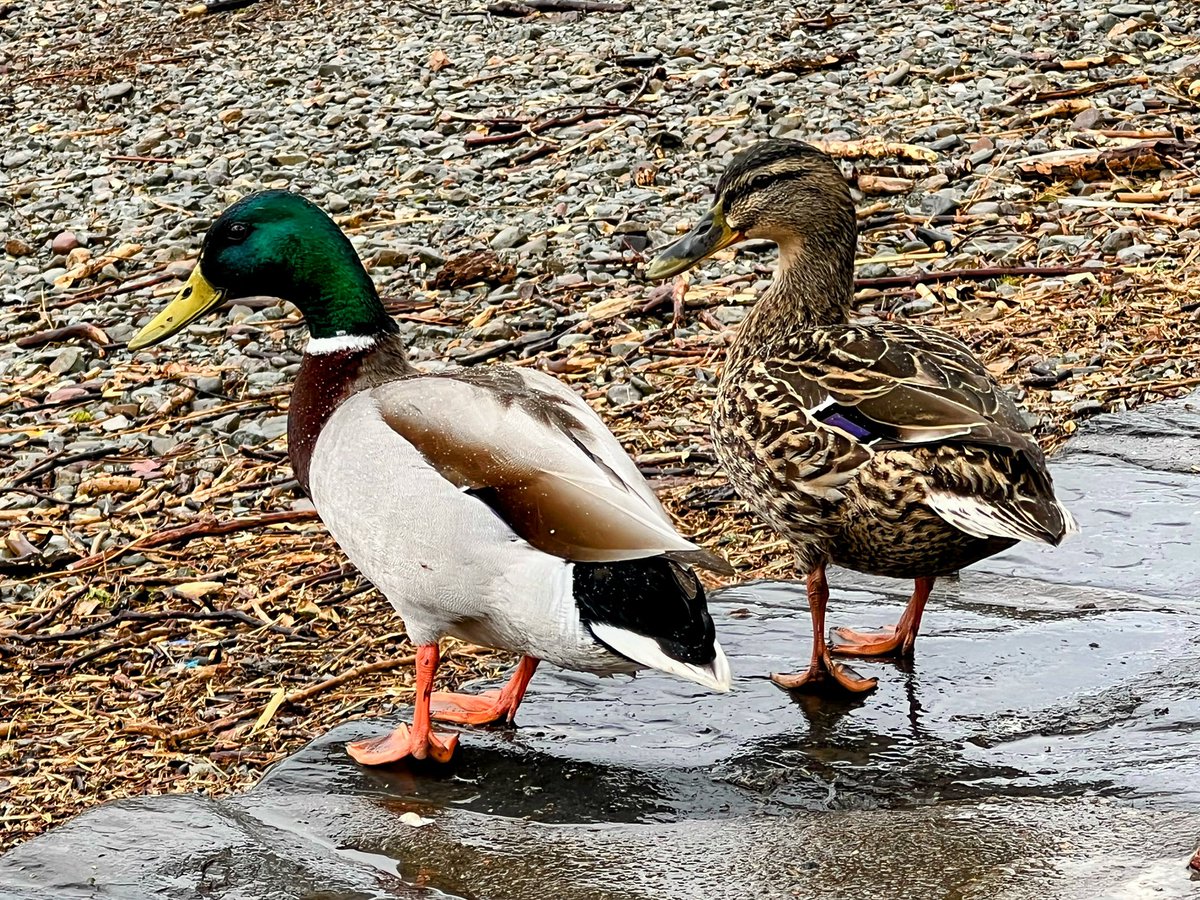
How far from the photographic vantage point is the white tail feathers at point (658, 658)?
3.08 meters

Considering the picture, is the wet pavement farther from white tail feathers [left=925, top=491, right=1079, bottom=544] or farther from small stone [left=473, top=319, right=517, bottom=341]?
small stone [left=473, top=319, right=517, bottom=341]

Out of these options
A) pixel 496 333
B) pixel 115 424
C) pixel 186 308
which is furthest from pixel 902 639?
pixel 115 424

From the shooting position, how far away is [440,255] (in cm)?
740

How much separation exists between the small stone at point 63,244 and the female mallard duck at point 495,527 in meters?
4.78

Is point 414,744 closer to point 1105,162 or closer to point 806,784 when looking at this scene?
point 806,784

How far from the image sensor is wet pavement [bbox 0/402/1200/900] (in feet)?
8.32

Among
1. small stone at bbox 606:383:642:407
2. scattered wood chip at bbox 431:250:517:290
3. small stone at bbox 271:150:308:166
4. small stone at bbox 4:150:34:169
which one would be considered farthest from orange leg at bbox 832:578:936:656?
small stone at bbox 4:150:34:169

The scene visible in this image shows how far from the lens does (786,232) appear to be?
13.8 feet

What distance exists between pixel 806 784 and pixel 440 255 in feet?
15.5

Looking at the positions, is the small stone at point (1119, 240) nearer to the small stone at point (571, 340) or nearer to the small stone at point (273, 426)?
the small stone at point (571, 340)

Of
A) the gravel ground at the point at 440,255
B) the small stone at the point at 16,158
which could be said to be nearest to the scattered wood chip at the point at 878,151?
the gravel ground at the point at 440,255

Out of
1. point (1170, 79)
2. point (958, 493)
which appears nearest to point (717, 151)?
point (1170, 79)

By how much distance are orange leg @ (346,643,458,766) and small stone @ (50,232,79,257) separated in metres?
5.52

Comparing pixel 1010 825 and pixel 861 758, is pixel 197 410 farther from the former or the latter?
pixel 1010 825
